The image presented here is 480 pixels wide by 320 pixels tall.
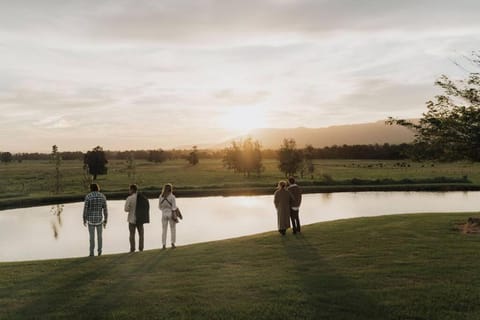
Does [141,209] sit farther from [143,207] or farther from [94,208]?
[94,208]

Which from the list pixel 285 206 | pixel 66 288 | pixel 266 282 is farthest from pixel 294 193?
pixel 66 288

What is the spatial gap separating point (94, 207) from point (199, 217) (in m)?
19.8

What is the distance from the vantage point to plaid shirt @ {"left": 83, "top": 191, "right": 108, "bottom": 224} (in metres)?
16.8

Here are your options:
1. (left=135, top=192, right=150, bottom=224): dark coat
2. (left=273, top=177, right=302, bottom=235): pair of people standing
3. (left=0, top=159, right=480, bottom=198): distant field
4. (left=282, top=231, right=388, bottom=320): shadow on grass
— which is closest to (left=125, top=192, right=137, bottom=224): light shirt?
(left=135, top=192, right=150, bottom=224): dark coat

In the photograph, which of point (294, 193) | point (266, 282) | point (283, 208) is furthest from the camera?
point (294, 193)

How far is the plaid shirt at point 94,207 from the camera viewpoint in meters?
16.8

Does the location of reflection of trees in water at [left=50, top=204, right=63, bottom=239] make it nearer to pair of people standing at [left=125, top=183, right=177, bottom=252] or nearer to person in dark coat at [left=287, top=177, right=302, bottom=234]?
pair of people standing at [left=125, top=183, right=177, bottom=252]

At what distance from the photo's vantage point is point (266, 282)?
456 inches

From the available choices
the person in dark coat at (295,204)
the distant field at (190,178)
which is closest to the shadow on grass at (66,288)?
the person in dark coat at (295,204)

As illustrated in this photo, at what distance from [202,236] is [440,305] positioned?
19.4 m

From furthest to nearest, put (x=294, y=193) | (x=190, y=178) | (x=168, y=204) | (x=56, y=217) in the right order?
1. (x=190, y=178)
2. (x=56, y=217)
3. (x=294, y=193)
4. (x=168, y=204)

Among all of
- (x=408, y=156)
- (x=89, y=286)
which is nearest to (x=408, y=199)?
(x=408, y=156)

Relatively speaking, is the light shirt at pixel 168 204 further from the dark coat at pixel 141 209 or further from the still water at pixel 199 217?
the still water at pixel 199 217

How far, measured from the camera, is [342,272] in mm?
12320
